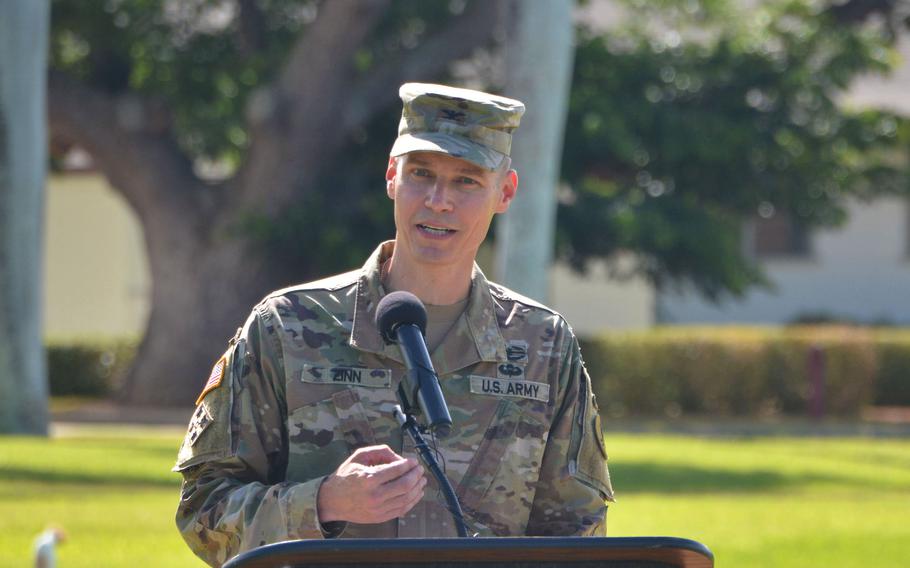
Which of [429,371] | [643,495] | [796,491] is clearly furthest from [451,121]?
[796,491]

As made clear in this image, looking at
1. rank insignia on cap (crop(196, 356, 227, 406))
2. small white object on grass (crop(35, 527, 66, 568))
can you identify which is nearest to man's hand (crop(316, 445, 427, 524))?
rank insignia on cap (crop(196, 356, 227, 406))

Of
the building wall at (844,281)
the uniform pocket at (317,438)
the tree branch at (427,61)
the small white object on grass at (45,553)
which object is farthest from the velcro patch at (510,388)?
the building wall at (844,281)

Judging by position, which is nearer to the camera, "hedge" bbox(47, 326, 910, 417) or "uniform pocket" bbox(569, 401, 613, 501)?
"uniform pocket" bbox(569, 401, 613, 501)

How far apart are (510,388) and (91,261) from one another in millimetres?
31824

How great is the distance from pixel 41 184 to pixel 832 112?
36.1ft

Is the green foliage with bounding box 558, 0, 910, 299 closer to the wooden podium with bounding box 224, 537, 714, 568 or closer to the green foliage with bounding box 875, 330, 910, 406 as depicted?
the green foliage with bounding box 875, 330, 910, 406

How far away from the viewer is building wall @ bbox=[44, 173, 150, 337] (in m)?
34.2

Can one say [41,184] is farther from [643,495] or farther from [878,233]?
[878,233]

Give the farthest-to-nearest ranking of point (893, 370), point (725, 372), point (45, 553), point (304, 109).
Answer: point (893, 370) → point (725, 372) → point (304, 109) → point (45, 553)

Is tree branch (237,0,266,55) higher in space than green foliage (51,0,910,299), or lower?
higher

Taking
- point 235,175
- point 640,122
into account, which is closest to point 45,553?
point 640,122

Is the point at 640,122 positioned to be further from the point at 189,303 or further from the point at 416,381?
the point at 416,381

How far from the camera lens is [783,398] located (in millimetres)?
25547

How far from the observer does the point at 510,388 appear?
3.70 metres
